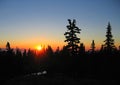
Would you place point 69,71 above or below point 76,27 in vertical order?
below

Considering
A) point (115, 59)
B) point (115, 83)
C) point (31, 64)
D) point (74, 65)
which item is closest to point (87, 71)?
point (74, 65)

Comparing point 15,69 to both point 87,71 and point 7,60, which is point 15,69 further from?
point 87,71

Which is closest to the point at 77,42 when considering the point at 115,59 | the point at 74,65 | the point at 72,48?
the point at 72,48

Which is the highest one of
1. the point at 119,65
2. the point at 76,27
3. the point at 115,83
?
the point at 76,27

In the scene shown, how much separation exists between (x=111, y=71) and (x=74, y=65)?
7.52 metres

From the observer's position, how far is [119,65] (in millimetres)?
38281

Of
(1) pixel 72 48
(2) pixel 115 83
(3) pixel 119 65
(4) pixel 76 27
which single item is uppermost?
(4) pixel 76 27

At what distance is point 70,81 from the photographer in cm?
3444

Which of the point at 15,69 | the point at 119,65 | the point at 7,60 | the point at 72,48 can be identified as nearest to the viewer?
the point at 119,65

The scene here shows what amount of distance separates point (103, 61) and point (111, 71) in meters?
2.68

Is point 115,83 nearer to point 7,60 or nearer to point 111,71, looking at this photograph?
point 111,71

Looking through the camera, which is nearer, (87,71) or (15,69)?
(87,71)

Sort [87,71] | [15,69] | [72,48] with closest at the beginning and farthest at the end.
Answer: [87,71] → [72,48] → [15,69]

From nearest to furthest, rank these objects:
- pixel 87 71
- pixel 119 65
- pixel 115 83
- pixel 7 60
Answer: pixel 115 83, pixel 119 65, pixel 87 71, pixel 7 60
